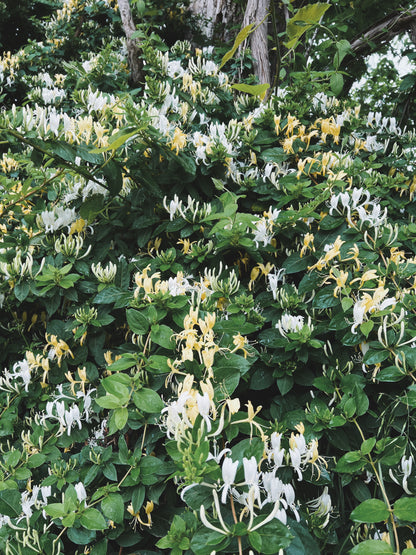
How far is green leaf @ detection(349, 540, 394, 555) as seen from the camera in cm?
67

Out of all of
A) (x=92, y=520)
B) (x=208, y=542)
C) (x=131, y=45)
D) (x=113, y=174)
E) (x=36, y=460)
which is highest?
(x=131, y=45)

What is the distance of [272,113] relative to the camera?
1.81 meters

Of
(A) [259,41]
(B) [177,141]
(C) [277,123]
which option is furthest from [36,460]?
(A) [259,41]

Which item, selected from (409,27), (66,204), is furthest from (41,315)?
(409,27)

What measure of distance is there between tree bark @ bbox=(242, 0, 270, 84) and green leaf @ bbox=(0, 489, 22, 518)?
7.99 feet

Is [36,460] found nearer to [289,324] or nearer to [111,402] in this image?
[111,402]

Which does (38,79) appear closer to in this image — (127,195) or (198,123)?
(198,123)

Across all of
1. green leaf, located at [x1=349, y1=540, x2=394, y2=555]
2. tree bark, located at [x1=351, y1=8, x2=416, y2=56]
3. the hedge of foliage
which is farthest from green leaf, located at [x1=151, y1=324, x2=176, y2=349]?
tree bark, located at [x1=351, y1=8, x2=416, y2=56]

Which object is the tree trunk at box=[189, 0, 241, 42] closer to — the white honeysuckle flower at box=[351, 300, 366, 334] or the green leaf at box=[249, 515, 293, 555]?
the white honeysuckle flower at box=[351, 300, 366, 334]

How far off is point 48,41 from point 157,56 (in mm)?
1746

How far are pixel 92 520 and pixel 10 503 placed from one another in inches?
10.1

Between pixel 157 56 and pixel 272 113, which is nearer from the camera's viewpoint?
pixel 272 113

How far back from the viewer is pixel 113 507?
885mm

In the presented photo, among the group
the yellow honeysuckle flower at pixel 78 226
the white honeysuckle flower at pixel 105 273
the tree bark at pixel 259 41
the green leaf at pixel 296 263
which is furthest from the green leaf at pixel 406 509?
the tree bark at pixel 259 41
